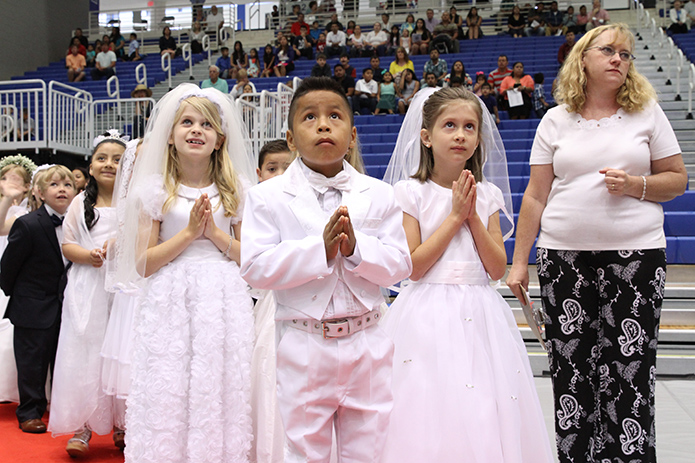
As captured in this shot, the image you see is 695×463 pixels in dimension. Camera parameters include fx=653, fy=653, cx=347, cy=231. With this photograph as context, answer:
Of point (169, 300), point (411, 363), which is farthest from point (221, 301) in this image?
point (411, 363)

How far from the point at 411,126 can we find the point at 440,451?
1.22 m

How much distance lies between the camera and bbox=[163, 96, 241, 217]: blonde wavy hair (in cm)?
261

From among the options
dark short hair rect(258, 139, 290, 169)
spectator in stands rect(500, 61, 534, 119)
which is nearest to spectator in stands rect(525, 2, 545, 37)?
spectator in stands rect(500, 61, 534, 119)

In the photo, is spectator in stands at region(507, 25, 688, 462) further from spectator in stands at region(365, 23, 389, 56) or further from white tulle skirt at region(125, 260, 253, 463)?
spectator in stands at region(365, 23, 389, 56)

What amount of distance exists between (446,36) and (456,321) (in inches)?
517

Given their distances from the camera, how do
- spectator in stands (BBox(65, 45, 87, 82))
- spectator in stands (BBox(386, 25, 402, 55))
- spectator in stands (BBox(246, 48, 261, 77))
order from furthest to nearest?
1. spectator in stands (BBox(65, 45, 87, 82))
2. spectator in stands (BBox(386, 25, 402, 55))
3. spectator in stands (BBox(246, 48, 261, 77))

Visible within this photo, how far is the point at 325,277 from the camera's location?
1.76 metres

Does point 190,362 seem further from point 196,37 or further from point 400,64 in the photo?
point 196,37

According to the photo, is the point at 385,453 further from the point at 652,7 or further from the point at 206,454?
the point at 652,7

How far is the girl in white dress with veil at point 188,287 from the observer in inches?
91.7

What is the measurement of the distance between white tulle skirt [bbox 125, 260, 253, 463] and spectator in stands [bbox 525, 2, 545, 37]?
1430cm

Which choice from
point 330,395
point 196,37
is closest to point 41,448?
point 330,395

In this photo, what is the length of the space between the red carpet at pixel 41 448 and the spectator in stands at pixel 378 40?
12.6 m

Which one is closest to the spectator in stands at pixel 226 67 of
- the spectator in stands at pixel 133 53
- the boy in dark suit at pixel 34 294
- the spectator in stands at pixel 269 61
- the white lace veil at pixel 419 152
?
the spectator in stands at pixel 269 61
